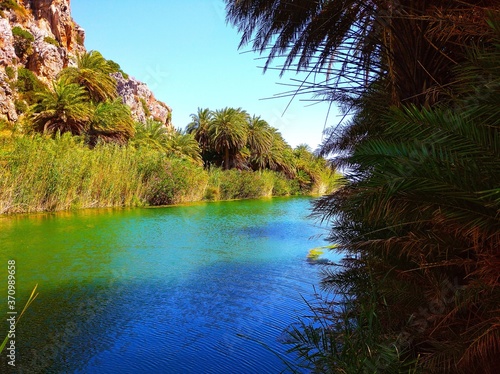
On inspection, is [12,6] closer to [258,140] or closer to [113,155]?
[258,140]

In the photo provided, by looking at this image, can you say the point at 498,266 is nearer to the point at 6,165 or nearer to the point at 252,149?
the point at 6,165

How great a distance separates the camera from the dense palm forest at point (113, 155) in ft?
46.0

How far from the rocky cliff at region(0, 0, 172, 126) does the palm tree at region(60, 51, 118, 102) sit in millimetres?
3002

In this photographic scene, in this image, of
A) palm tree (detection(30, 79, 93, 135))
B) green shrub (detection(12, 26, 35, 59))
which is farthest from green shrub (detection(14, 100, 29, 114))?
green shrub (detection(12, 26, 35, 59))

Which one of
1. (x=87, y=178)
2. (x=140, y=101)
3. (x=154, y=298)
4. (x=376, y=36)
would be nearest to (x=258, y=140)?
(x=140, y=101)

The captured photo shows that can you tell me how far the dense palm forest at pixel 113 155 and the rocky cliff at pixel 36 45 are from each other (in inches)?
42.4

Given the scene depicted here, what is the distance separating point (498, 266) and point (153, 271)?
221 inches

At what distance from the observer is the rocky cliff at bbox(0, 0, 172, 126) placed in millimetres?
27281

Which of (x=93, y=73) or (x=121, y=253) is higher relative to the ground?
(x=93, y=73)

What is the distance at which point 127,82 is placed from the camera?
45.3m

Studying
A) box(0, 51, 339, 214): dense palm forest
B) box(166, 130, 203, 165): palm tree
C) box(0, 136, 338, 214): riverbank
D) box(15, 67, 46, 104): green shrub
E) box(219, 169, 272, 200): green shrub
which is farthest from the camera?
box(166, 130, 203, 165): palm tree

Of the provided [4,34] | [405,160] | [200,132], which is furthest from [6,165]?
[200,132]

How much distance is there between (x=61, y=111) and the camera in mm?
23031

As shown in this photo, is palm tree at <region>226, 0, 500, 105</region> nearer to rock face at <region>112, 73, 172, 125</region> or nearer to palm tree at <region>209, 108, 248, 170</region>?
palm tree at <region>209, 108, 248, 170</region>
